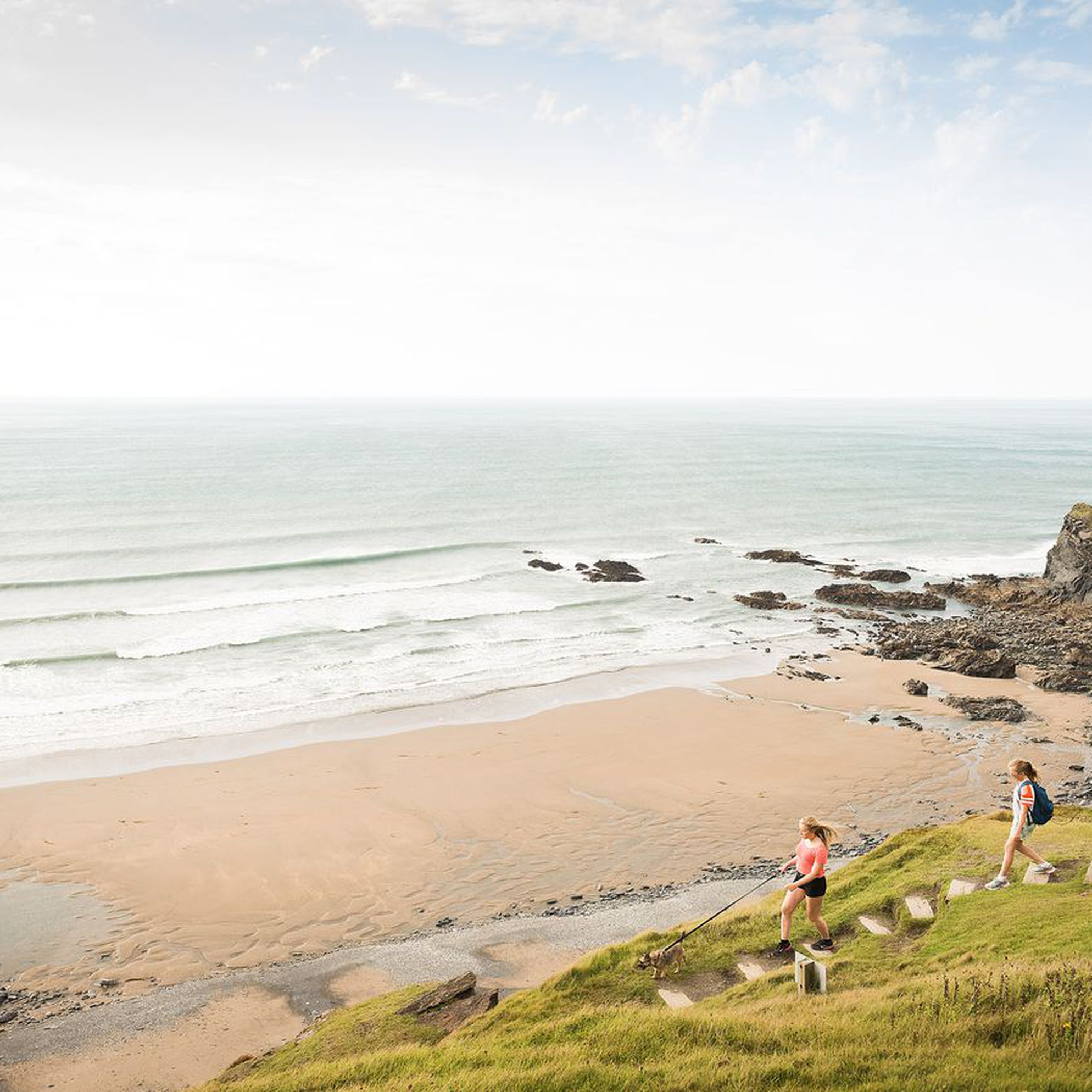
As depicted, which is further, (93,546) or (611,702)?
(93,546)

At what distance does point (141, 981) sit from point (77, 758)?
12.5 meters

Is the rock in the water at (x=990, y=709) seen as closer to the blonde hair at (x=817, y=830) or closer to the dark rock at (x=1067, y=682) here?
the dark rock at (x=1067, y=682)

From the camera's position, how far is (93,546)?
54.9 metres

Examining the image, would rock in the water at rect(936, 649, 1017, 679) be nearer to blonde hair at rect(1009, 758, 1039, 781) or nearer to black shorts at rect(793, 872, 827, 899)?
blonde hair at rect(1009, 758, 1039, 781)

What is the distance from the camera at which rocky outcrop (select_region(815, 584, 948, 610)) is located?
148ft

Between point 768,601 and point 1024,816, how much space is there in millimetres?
33764

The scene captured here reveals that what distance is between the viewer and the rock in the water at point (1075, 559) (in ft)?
140

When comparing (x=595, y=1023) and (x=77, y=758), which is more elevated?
(x=595, y=1023)

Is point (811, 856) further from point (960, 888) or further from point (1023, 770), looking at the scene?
point (1023, 770)

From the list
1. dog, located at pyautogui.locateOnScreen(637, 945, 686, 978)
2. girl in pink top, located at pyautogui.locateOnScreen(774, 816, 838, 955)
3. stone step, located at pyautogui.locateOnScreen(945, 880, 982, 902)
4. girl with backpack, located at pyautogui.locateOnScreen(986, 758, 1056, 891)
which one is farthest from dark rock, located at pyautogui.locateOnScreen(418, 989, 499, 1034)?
girl with backpack, located at pyautogui.locateOnScreen(986, 758, 1056, 891)

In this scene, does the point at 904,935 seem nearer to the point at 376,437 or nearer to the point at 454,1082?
the point at 454,1082

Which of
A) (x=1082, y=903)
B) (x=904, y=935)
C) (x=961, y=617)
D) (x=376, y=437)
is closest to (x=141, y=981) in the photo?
(x=904, y=935)

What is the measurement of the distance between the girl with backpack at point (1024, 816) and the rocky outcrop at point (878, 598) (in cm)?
3448

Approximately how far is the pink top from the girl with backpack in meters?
2.84
